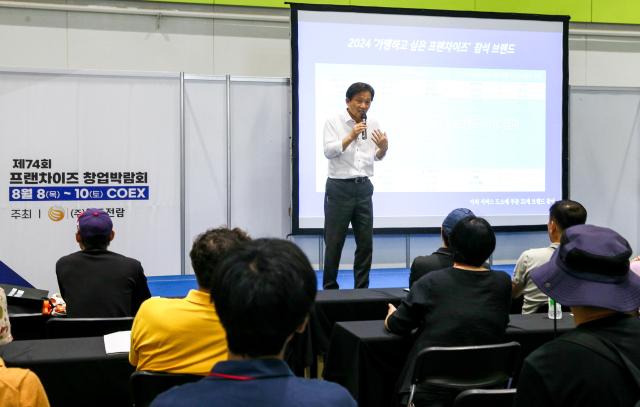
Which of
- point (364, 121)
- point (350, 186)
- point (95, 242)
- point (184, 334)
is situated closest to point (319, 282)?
point (350, 186)

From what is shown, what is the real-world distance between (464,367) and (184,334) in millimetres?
966

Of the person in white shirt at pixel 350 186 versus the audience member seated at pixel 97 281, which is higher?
the person in white shirt at pixel 350 186

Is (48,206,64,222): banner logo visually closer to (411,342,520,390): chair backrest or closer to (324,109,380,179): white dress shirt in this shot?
(324,109,380,179): white dress shirt

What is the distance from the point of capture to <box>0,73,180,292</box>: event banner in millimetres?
5539

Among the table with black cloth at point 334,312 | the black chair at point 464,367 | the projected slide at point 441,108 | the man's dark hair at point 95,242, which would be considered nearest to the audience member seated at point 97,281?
Answer: the man's dark hair at point 95,242

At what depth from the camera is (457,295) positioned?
2.38m

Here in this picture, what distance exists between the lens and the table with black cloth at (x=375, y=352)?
Result: 2.52m

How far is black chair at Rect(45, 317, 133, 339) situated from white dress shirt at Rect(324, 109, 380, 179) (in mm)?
2058

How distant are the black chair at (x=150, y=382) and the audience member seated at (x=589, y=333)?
996 millimetres

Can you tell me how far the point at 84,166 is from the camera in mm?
5656

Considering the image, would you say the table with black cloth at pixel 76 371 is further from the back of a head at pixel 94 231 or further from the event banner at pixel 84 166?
the event banner at pixel 84 166

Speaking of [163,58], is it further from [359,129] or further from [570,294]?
[570,294]

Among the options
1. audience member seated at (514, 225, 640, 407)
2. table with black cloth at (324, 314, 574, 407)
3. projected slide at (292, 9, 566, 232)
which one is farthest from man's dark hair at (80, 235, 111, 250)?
projected slide at (292, 9, 566, 232)

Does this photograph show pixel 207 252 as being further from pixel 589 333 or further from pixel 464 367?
pixel 589 333
